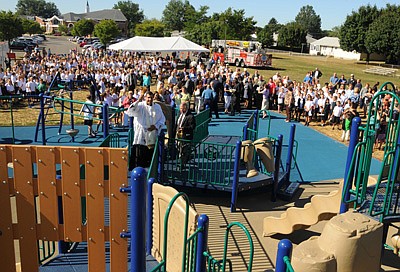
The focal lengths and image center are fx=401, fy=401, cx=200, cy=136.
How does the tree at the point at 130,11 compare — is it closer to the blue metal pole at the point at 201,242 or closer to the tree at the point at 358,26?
the tree at the point at 358,26

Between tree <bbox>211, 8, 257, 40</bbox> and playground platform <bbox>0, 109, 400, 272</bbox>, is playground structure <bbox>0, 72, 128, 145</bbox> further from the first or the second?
tree <bbox>211, 8, 257, 40</bbox>

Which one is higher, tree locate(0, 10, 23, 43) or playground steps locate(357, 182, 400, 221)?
tree locate(0, 10, 23, 43)

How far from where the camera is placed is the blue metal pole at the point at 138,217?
153 inches

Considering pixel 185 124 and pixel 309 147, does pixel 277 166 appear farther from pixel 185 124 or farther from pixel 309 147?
pixel 309 147

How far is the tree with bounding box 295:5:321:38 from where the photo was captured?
163 meters

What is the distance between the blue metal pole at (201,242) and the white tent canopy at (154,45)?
18542mm

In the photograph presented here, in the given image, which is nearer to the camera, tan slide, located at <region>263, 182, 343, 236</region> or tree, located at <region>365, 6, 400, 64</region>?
tan slide, located at <region>263, 182, 343, 236</region>

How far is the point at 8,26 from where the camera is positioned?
52.8 m

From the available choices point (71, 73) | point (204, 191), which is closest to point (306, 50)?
point (71, 73)

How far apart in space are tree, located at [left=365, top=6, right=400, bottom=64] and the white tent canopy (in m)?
38.4

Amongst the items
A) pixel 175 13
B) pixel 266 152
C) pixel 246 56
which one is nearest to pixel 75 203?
pixel 266 152

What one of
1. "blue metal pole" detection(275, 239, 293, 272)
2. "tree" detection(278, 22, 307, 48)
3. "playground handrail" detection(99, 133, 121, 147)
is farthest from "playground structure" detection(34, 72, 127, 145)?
"tree" detection(278, 22, 307, 48)

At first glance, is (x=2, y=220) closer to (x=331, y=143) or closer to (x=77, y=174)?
(x=77, y=174)

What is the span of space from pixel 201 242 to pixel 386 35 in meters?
55.5
